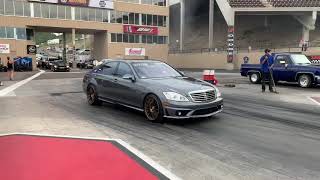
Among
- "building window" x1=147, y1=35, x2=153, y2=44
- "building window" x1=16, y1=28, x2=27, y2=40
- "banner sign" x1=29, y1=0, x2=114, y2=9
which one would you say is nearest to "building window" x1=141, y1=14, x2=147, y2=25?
"building window" x1=147, y1=35, x2=153, y2=44

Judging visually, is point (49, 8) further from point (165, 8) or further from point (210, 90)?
point (210, 90)

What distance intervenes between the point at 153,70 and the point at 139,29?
47983 millimetres

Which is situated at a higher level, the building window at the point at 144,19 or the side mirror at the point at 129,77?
the building window at the point at 144,19

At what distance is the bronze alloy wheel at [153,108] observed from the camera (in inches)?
333

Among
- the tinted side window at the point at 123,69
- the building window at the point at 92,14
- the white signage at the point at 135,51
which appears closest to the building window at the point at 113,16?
the building window at the point at 92,14

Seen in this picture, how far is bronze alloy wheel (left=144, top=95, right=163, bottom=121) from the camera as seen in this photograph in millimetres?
8453

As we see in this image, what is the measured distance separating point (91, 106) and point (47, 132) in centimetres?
358

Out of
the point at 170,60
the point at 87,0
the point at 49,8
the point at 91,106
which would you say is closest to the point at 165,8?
the point at 170,60

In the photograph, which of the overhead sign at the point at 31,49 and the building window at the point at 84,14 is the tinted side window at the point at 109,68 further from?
the building window at the point at 84,14

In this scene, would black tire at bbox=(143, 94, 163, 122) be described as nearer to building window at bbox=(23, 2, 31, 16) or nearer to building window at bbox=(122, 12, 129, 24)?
building window at bbox=(23, 2, 31, 16)

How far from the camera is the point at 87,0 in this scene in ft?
172

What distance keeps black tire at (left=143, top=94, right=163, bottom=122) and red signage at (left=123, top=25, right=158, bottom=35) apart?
4821 cm

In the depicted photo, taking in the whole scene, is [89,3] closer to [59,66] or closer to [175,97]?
[59,66]

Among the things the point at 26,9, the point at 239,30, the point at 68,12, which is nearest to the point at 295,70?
the point at 68,12
